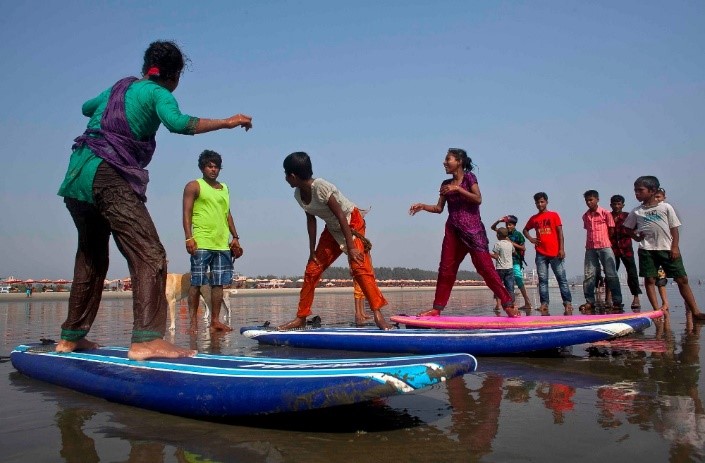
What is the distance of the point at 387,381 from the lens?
183 cm

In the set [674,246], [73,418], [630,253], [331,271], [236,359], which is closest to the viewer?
Result: [73,418]

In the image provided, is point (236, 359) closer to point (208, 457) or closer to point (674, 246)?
point (208, 457)

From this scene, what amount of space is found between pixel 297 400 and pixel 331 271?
7162 centimetres

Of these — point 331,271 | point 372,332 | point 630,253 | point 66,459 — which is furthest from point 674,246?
point 331,271

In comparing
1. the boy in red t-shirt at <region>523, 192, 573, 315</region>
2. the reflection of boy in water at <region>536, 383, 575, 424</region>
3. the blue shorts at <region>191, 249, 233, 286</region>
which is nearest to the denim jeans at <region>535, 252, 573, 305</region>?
the boy in red t-shirt at <region>523, 192, 573, 315</region>

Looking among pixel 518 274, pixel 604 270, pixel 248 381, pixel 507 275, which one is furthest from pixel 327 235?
pixel 518 274

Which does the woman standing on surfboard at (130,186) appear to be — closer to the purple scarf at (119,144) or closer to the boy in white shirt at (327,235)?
the purple scarf at (119,144)

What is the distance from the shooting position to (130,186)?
3.26 metres

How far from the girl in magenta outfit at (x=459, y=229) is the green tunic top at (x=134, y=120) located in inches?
138

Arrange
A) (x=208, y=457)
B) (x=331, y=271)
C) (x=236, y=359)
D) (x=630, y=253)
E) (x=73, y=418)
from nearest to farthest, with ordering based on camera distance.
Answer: (x=208, y=457) < (x=73, y=418) < (x=236, y=359) < (x=630, y=253) < (x=331, y=271)

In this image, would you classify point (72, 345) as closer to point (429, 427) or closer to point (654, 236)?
point (429, 427)

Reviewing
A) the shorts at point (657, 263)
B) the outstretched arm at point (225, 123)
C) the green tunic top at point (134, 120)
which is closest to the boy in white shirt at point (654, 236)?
the shorts at point (657, 263)

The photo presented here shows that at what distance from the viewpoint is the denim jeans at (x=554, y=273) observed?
29.1 ft

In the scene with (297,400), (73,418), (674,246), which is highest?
(674,246)
